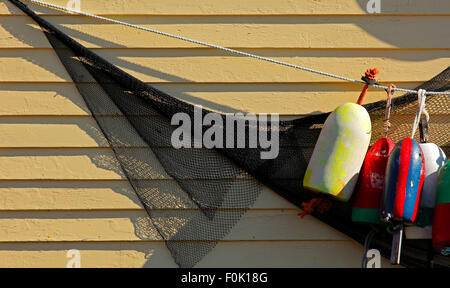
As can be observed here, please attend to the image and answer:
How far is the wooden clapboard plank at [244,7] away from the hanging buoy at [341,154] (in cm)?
69

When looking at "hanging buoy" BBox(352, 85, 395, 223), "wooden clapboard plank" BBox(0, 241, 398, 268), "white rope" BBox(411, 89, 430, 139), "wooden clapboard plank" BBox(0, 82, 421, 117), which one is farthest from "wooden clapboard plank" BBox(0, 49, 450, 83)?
"wooden clapboard plank" BBox(0, 241, 398, 268)

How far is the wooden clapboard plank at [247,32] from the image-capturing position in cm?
355

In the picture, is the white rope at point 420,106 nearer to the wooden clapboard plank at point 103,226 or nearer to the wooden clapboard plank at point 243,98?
the wooden clapboard plank at point 243,98

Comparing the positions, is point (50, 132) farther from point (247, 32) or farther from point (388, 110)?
point (388, 110)

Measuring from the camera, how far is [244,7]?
11.7 feet

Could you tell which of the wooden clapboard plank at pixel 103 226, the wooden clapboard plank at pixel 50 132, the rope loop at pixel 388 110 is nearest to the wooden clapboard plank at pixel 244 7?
the rope loop at pixel 388 110

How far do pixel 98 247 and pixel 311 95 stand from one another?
155 centimetres

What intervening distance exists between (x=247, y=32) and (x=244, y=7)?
149 mm

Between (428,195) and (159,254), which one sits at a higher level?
(428,195)

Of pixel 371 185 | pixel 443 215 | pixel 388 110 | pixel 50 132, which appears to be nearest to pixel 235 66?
pixel 388 110

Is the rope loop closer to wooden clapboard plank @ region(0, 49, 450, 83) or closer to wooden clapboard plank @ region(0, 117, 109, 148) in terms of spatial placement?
wooden clapboard plank @ region(0, 49, 450, 83)

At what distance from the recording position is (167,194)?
11.5 feet
